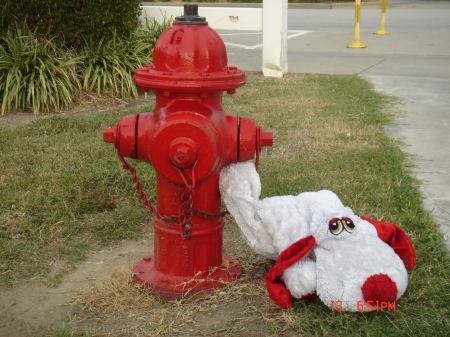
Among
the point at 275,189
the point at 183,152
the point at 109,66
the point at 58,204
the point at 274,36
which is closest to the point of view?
the point at 183,152

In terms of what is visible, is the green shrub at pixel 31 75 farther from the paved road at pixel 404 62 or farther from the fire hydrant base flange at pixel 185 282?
the fire hydrant base flange at pixel 185 282

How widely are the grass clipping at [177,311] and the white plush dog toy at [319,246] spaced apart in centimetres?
12

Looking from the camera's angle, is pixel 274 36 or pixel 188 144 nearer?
pixel 188 144

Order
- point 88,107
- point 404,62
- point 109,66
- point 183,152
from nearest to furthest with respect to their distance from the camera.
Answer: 1. point 183,152
2. point 88,107
3. point 109,66
4. point 404,62

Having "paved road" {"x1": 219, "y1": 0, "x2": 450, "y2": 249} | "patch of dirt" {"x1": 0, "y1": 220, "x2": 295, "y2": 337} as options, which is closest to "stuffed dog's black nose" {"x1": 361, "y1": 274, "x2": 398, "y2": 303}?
"patch of dirt" {"x1": 0, "y1": 220, "x2": 295, "y2": 337}

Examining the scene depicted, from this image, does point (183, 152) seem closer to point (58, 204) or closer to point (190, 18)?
point (190, 18)

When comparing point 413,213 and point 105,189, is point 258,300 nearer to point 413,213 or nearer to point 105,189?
point 413,213

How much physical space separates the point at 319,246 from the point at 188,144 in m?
0.75

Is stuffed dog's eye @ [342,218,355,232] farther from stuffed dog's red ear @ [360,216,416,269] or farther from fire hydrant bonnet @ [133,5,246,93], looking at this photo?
fire hydrant bonnet @ [133,5,246,93]

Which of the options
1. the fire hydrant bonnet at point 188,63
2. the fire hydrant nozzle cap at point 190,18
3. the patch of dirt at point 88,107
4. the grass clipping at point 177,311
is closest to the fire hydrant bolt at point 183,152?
the fire hydrant bonnet at point 188,63

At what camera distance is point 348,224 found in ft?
8.82

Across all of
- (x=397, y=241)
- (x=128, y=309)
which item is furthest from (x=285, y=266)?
(x=128, y=309)

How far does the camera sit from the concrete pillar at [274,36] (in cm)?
781

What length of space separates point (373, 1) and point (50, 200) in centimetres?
2043
